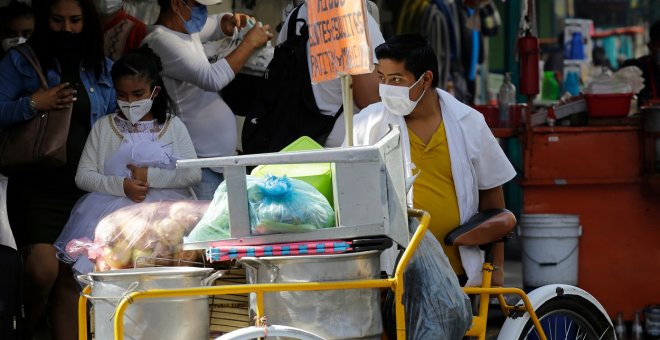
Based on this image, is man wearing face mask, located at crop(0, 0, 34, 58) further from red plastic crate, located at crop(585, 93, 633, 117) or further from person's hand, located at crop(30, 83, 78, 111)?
red plastic crate, located at crop(585, 93, 633, 117)

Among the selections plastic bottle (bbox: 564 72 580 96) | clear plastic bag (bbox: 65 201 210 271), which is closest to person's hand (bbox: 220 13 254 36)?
clear plastic bag (bbox: 65 201 210 271)

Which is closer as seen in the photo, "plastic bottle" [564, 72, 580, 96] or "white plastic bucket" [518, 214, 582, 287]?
"white plastic bucket" [518, 214, 582, 287]

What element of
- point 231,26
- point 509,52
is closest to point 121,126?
point 231,26

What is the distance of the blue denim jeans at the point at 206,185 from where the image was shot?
19.1 feet

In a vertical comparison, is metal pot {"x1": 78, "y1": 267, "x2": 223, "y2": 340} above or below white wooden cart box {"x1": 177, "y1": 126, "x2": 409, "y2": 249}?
below

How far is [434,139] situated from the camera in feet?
15.7

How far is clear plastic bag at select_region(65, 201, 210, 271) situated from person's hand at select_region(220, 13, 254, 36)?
2.35 meters

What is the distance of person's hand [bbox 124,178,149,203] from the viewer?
525 cm

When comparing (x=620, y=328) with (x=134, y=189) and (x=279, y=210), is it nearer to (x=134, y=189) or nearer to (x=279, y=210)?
(x=134, y=189)

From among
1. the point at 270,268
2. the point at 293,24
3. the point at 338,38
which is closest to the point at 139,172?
the point at 293,24

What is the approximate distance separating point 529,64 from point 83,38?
3.50 meters

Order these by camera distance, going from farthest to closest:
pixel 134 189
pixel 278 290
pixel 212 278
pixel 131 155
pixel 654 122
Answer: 1. pixel 654 122
2. pixel 131 155
3. pixel 134 189
4. pixel 212 278
5. pixel 278 290

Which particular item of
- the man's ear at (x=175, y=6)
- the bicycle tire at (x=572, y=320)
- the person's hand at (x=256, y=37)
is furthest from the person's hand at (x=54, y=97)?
the bicycle tire at (x=572, y=320)

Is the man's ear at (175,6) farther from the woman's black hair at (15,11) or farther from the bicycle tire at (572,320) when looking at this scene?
the bicycle tire at (572,320)
